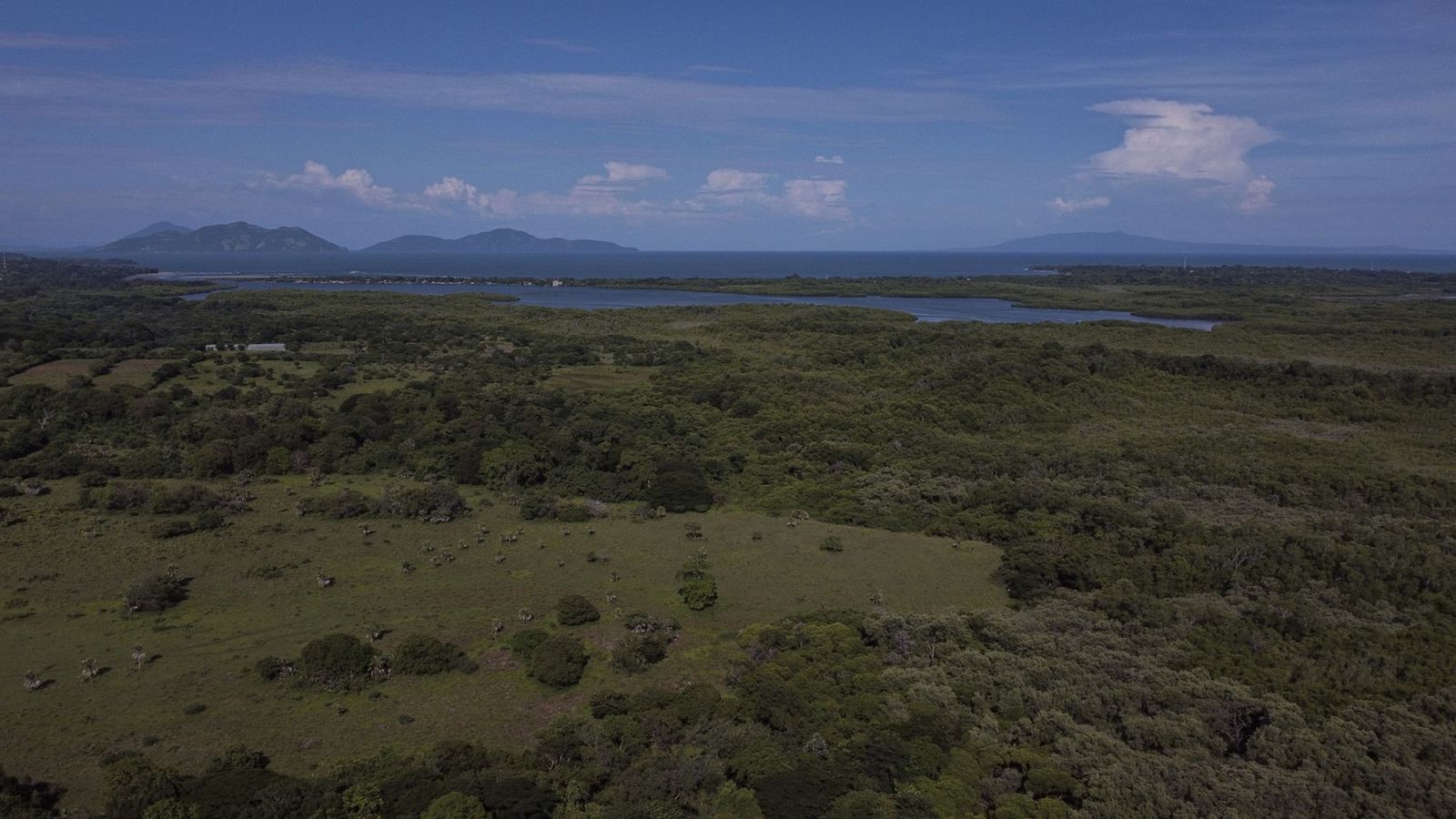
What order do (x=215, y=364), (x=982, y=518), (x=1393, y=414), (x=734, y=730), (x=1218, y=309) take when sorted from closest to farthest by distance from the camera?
(x=734, y=730), (x=982, y=518), (x=1393, y=414), (x=215, y=364), (x=1218, y=309)

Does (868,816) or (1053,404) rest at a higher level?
(1053,404)

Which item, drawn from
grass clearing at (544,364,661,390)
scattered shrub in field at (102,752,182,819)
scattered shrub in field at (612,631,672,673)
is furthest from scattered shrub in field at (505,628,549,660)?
grass clearing at (544,364,661,390)

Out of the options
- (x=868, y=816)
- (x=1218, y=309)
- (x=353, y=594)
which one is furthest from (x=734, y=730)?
(x=1218, y=309)

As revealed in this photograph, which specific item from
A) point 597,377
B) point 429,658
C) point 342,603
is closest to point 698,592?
point 429,658

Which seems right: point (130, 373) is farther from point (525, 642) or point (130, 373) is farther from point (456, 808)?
point (456, 808)

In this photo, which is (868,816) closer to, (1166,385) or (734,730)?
(734,730)

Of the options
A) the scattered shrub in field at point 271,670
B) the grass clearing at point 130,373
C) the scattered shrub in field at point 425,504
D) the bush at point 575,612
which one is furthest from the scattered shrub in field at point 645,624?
the grass clearing at point 130,373

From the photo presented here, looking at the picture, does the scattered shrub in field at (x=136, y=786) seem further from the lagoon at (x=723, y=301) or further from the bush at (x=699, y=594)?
the lagoon at (x=723, y=301)
